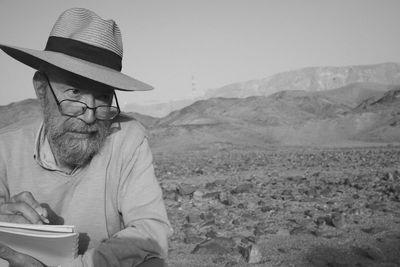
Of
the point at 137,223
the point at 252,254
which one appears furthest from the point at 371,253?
the point at 137,223

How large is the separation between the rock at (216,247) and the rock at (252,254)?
255 millimetres

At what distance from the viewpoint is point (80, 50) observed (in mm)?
2238

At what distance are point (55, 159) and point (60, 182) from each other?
0.15 meters

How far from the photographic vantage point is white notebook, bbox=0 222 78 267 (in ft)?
5.39

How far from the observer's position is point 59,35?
2291 mm

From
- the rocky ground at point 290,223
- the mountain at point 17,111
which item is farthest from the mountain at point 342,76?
the rocky ground at point 290,223

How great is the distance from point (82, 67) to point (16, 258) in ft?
3.08

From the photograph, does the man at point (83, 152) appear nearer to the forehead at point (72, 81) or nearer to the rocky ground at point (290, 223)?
the forehead at point (72, 81)

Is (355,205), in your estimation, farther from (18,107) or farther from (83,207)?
(18,107)

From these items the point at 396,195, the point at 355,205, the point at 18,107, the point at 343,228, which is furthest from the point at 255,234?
the point at 18,107

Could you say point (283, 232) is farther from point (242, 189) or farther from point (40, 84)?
point (40, 84)

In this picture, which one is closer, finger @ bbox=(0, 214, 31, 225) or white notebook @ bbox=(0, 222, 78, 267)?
white notebook @ bbox=(0, 222, 78, 267)

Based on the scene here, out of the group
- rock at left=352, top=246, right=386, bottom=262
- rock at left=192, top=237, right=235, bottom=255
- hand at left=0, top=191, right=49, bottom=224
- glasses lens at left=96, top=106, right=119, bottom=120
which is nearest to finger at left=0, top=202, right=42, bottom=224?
hand at left=0, top=191, right=49, bottom=224

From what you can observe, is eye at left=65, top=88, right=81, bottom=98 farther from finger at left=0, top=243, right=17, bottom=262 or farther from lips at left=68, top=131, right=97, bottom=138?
finger at left=0, top=243, right=17, bottom=262
